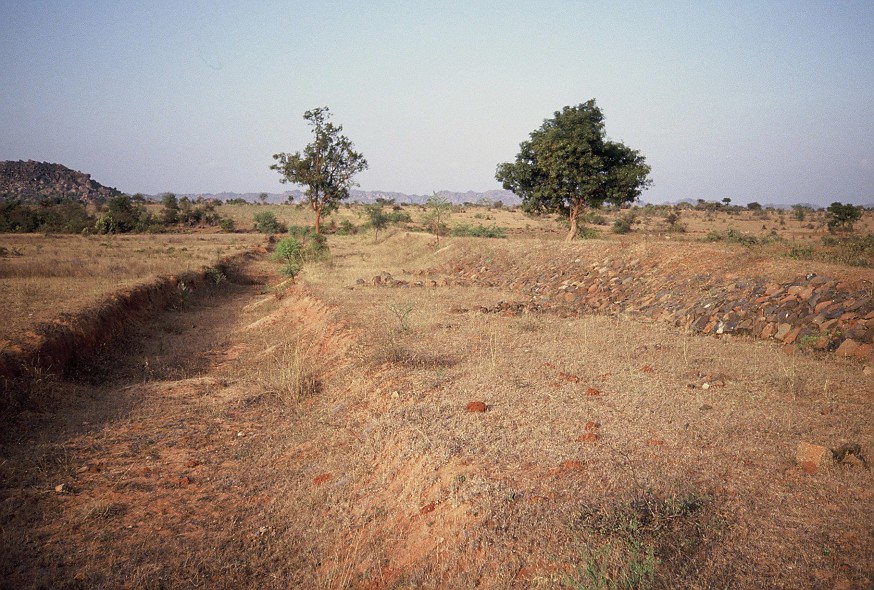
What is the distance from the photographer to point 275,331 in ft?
34.6

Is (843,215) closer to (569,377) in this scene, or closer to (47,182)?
(569,377)

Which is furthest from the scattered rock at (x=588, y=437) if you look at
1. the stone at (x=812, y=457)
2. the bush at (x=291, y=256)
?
the bush at (x=291, y=256)

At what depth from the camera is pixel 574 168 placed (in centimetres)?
1852

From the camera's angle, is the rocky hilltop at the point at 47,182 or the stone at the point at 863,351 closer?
the stone at the point at 863,351

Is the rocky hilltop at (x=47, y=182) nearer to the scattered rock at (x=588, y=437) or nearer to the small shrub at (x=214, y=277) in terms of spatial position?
the small shrub at (x=214, y=277)

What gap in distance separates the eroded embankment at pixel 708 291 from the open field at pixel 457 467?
0.26 m

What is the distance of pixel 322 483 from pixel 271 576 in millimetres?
1032

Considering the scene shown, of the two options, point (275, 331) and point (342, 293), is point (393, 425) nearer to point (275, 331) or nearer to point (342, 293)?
point (275, 331)

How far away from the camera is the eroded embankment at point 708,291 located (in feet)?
22.5

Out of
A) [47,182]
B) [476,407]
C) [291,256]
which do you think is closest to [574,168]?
[291,256]

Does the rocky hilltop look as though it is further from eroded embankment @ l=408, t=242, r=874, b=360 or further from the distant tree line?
eroded embankment @ l=408, t=242, r=874, b=360

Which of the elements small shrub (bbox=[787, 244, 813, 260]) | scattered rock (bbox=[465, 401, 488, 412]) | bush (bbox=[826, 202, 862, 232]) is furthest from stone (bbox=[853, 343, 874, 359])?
bush (bbox=[826, 202, 862, 232])

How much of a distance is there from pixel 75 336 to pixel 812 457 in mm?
9762

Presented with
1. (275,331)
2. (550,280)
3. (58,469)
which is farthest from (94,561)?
(550,280)
